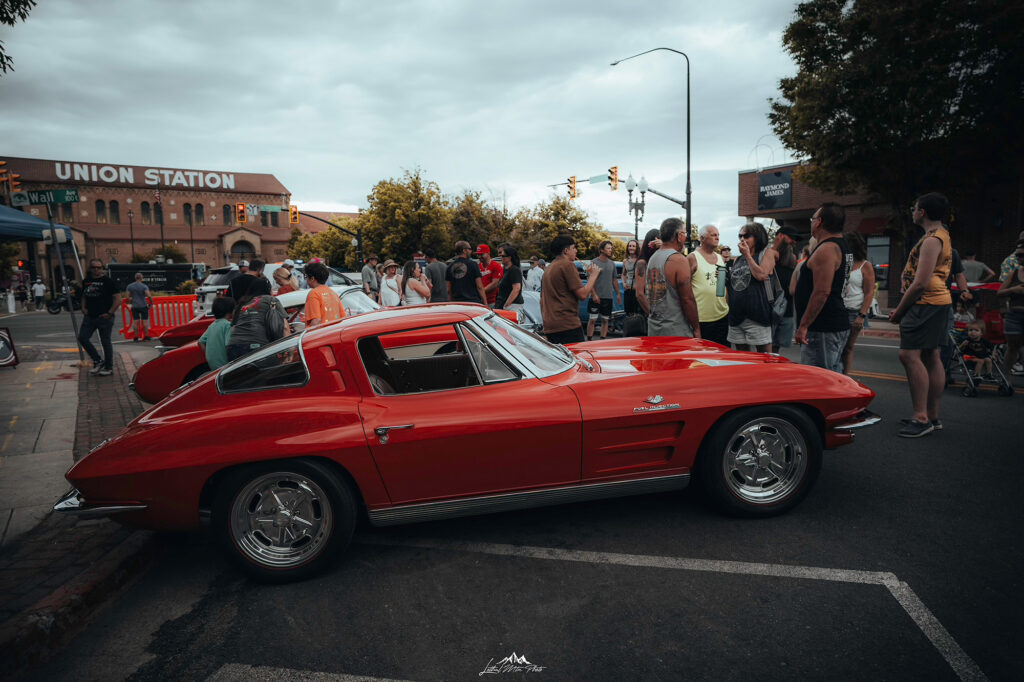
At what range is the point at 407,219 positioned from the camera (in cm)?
3906

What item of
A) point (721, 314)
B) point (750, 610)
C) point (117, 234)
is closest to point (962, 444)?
point (721, 314)

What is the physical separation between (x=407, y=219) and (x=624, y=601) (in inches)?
1499

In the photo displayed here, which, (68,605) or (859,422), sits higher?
(859,422)

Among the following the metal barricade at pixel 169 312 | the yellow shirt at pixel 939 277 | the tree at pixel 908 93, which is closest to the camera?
the yellow shirt at pixel 939 277

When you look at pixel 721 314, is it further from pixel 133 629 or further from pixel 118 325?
pixel 118 325

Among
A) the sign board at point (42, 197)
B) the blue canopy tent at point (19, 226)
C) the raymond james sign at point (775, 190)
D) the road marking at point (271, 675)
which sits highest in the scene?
the raymond james sign at point (775, 190)

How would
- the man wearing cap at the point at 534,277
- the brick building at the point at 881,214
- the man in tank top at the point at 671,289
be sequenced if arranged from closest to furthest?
1. the man in tank top at the point at 671,289
2. the man wearing cap at the point at 534,277
3. the brick building at the point at 881,214

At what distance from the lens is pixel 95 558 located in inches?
129

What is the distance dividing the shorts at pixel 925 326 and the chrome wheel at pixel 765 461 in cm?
223

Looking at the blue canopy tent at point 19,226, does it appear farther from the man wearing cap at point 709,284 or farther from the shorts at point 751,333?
the shorts at point 751,333

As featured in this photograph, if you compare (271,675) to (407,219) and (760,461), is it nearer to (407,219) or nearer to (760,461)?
(760,461)

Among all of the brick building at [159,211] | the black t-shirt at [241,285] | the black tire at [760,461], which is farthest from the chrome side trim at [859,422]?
the brick building at [159,211]

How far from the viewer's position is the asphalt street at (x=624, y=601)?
7.76 ft

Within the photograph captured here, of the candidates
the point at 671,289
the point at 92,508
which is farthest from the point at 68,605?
Result: the point at 671,289
